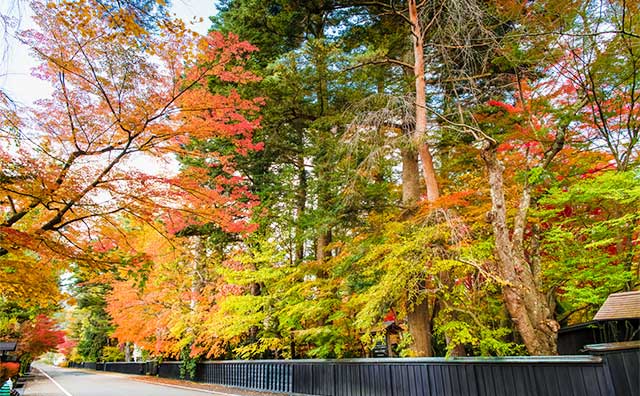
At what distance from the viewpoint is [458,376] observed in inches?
257

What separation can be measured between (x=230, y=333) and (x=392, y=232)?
270 inches

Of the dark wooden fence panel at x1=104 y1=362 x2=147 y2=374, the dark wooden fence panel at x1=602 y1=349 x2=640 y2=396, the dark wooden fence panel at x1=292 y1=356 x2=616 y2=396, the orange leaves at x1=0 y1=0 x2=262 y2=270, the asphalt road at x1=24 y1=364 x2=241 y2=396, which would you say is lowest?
the dark wooden fence panel at x1=104 y1=362 x2=147 y2=374

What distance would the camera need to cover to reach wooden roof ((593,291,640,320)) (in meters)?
6.25

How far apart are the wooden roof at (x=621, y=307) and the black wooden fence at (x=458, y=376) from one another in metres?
2.21

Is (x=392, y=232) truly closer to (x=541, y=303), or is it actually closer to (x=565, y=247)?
(x=541, y=303)

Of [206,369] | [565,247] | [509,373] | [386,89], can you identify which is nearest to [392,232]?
[509,373]

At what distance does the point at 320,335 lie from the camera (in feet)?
33.2

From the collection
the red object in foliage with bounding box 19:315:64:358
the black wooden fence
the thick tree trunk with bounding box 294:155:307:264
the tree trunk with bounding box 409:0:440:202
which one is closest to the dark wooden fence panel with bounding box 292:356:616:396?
the black wooden fence

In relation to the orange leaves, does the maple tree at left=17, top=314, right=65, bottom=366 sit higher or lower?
lower

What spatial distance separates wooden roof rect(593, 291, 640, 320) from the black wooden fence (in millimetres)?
2212

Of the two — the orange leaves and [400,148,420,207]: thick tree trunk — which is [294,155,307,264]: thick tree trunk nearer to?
[400,148,420,207]: thick tree trunk

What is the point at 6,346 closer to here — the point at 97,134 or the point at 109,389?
the point at 109,389

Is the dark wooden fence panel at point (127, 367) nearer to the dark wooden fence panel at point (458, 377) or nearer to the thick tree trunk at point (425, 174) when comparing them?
the dark wooden fence panel at point (458, 377)

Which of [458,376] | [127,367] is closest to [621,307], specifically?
[458,376]
